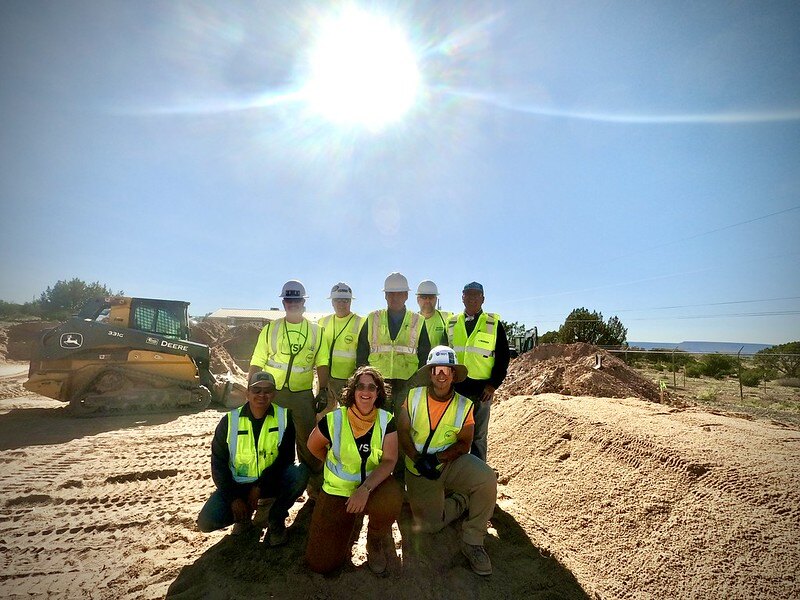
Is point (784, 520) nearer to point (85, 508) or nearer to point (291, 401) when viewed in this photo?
point (291, 401)

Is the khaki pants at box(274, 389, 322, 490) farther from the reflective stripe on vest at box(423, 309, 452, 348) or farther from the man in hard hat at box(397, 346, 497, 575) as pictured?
the reflective stripe on vest at box(423, 309, 452, 348)

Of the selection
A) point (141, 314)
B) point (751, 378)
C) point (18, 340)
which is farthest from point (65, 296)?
point (751, 378)

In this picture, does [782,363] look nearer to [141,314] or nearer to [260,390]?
[260,390]

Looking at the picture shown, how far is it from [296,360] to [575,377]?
850 centimetres

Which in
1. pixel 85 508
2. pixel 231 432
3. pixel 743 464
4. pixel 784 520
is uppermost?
pixel 231 432

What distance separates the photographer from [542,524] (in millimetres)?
3885

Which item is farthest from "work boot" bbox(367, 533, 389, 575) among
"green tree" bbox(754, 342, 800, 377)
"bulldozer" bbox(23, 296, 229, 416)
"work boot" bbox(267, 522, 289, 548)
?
"green tree" bbox(754, 342, 800, 377)

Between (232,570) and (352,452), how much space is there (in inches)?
51.7

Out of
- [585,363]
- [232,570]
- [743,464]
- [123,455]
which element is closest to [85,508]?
[123,455]

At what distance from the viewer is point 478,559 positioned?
10.1ft

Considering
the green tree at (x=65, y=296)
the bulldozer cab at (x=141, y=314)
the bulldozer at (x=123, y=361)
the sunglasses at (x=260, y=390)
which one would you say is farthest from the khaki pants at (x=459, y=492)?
the green tree at (x=65, y=296)

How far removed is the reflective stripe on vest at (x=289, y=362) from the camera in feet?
14.5

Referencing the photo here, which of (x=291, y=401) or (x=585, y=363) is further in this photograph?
(x=585, y=363)

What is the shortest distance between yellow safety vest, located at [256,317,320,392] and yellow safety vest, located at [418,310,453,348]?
1480 mm
